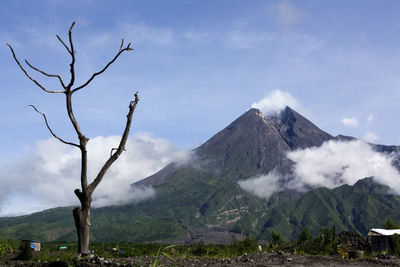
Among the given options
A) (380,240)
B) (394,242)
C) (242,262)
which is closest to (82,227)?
(242,262)

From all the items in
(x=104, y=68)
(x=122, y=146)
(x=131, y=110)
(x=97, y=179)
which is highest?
(x=104, y=68)

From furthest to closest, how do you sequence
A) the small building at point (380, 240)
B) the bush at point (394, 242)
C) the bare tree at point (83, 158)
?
the small building at point (380, 240)
the bush at point (394, 242)
the bare tree at point (83, 158)

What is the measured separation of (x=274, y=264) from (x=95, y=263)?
6511mm

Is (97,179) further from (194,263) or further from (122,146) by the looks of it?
(194,263)

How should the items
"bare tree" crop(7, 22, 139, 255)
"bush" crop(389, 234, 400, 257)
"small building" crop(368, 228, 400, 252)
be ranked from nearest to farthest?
"bare tree" crop(7, 22, 139, 255)
"bush" crop(389, 234, 400, 257)
"small building" crop(368, 228, 400, 252)

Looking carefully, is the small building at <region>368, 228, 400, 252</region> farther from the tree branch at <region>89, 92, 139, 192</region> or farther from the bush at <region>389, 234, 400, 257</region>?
the tree branch at <region>89, 92, 139, 192</region>

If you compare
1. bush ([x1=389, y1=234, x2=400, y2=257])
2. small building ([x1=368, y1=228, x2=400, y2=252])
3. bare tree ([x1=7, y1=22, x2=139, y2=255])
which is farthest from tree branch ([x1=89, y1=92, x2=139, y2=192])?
small building ([x1=368, y1=228, x2=400, y2=252])

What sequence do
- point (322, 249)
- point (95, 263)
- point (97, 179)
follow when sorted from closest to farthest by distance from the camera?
point (95, 263) < point (97, 179) < point (322, 249)

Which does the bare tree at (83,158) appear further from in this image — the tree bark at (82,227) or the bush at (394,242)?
the bush at (394,242)

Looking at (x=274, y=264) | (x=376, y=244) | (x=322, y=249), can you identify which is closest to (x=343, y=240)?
(x=376, y=244)

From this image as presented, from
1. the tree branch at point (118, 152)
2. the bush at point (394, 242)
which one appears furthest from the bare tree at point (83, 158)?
the bush at point (394, 242)

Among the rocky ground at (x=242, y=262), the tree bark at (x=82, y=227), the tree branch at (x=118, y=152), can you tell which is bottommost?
the rocky ground at (x=242, y=262)

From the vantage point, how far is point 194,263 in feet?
43.6

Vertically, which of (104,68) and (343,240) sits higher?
(104,68)
